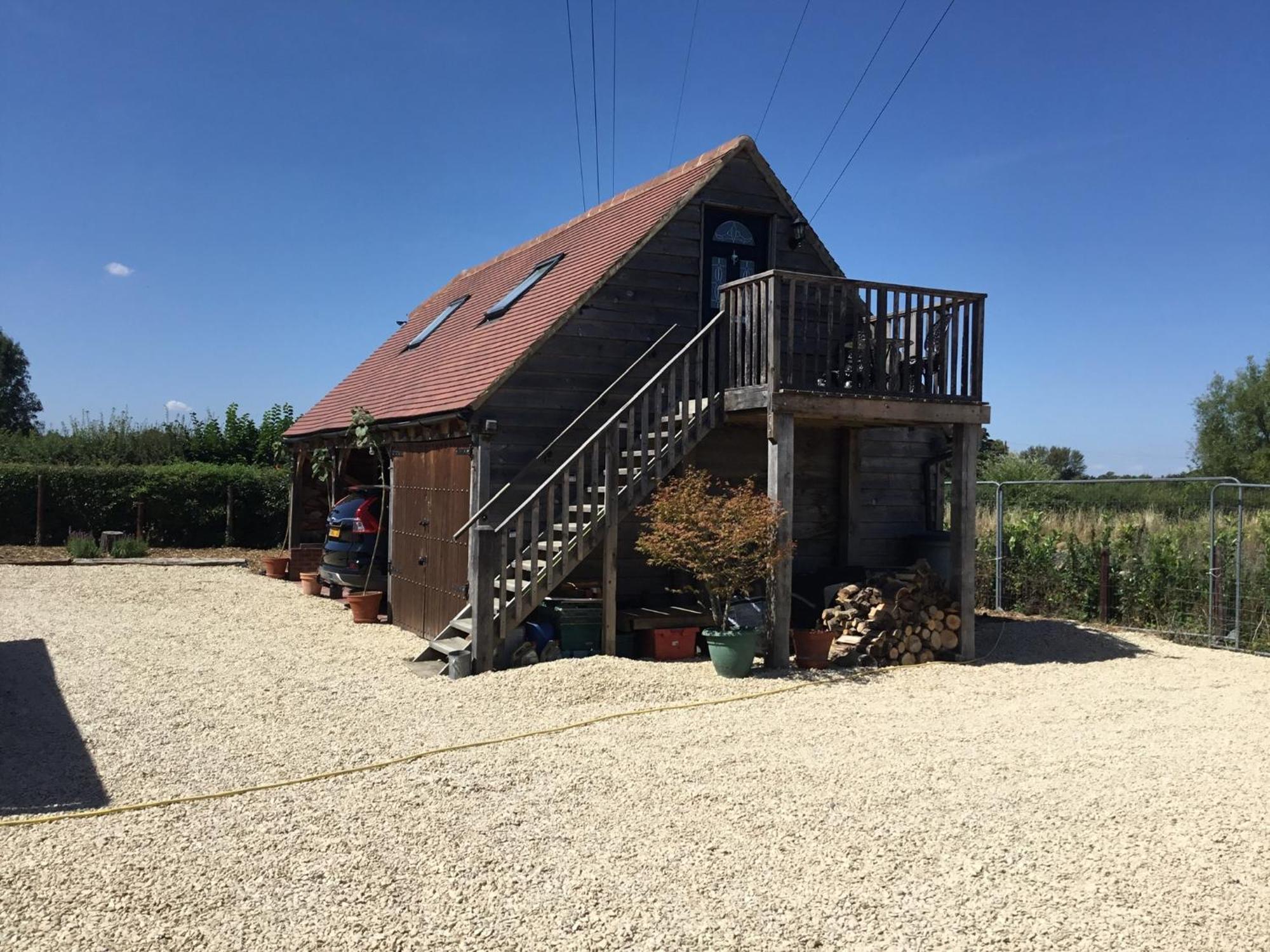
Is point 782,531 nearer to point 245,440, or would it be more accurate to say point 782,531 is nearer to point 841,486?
point 841,486

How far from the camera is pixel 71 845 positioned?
4973mm

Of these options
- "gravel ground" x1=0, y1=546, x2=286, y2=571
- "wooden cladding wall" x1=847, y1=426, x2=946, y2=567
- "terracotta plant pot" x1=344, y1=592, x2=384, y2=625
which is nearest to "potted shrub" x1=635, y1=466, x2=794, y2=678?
"wooden cladding wall" x1=847, y1=426, x2=946, y2=567

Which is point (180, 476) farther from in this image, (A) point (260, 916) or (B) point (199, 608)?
(A) point (260, 916)

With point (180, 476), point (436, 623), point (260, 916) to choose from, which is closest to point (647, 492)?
point (436, 623)

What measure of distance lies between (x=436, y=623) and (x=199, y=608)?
4.41m

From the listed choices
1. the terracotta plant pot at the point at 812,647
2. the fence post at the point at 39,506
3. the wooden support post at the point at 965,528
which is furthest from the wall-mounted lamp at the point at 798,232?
the fence post at the point at 39,506

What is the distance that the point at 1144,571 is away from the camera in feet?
42.1

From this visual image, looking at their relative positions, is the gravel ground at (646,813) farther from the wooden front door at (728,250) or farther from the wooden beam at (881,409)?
the wooden front door at (728,250)

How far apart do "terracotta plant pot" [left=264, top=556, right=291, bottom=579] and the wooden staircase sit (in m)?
8.68

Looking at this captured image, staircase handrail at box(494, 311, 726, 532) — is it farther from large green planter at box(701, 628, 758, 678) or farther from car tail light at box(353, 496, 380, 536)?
car tail light at box(353, 496, 380, 536)

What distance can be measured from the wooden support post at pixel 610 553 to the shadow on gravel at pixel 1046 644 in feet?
12.6

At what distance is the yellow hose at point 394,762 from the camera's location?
5.41 meters

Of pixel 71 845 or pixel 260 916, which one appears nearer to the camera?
pixel 260 916

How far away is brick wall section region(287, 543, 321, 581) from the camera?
1784 centimetres
